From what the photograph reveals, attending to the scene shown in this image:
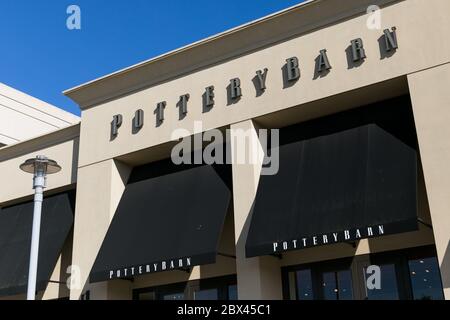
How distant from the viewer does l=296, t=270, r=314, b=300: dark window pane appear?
38.2 ft

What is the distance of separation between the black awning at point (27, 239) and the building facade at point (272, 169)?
0.22 feet

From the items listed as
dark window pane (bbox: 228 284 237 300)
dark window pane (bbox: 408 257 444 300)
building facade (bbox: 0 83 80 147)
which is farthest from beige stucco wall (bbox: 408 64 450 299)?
building facade (bbox: 0 83 80 147)

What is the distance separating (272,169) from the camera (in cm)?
1226

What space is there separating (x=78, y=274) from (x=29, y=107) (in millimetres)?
10604

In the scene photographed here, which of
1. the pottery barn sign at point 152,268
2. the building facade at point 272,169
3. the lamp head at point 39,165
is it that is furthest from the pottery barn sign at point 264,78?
the pottery barn sign at point 152,268

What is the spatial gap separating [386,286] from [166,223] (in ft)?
16.2

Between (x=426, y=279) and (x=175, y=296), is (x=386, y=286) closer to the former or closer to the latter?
(x=426, y=279)

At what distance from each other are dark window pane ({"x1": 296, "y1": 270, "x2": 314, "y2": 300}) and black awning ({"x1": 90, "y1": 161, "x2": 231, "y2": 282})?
1.89m

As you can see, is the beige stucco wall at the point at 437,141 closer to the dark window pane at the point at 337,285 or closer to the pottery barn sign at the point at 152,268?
the dark window pane at the point at 337,285

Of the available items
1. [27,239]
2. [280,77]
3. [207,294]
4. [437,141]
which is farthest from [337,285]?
[27,239]


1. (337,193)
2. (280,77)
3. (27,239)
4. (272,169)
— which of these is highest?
(280,77)

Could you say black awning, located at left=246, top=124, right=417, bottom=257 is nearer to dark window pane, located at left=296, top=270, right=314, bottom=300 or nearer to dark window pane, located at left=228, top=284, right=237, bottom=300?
dark window pane, located at left=296, top=270, right=314, bottom=300

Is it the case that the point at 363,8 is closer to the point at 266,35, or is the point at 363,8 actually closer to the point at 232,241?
the point at 266,35
